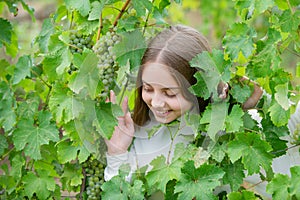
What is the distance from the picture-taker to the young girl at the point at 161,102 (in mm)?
1895

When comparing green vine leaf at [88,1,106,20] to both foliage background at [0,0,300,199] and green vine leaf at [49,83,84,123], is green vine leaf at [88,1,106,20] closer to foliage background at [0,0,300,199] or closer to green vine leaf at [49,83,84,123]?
foliage background at [0,0,300,199]

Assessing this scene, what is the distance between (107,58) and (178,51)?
0.75 ft

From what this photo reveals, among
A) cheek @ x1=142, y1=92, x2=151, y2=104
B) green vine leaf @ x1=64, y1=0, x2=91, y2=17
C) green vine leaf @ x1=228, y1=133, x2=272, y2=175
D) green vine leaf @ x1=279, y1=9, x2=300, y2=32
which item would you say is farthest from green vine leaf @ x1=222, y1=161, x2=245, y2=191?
green vine leaf @ x1=64, y1=0, x2=91, y2=17

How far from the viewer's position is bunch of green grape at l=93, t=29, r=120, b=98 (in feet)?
6.44

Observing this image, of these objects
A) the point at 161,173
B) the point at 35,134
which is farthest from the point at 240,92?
the point at 35,134

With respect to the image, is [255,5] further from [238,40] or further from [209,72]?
[209,72]

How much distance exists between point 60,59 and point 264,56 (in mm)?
674

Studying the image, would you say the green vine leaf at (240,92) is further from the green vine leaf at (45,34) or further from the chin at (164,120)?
the green vine leaf at (45,34)

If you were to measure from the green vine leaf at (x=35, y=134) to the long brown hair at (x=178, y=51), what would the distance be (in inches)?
16.7

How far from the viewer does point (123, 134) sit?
2072mm

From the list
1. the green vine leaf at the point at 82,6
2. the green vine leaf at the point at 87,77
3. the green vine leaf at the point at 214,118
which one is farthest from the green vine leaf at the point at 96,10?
the green vine leaf at the point at 214,118

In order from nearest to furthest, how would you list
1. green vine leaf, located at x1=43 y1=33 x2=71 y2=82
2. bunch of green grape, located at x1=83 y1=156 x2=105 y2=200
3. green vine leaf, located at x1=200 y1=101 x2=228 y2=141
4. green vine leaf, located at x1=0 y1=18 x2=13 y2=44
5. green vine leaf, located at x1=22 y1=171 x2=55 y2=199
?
green vine leaf, located at x1=200 y1=101 x2=228 y2=141
green vine leaf, located at x1=43 y1=33 x2=71 y2=82
bunch of green grape, located at x1=83 y1=156 x2=105 y2=200
green vine leaf, located at x1=22 y1=171 x2=55 y2=199
green vine leaf, located at x1=0 y1=18 x2=13 y2=44

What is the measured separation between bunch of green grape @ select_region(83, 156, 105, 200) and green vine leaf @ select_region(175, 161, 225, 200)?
396mm

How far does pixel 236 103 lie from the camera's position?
200cm
